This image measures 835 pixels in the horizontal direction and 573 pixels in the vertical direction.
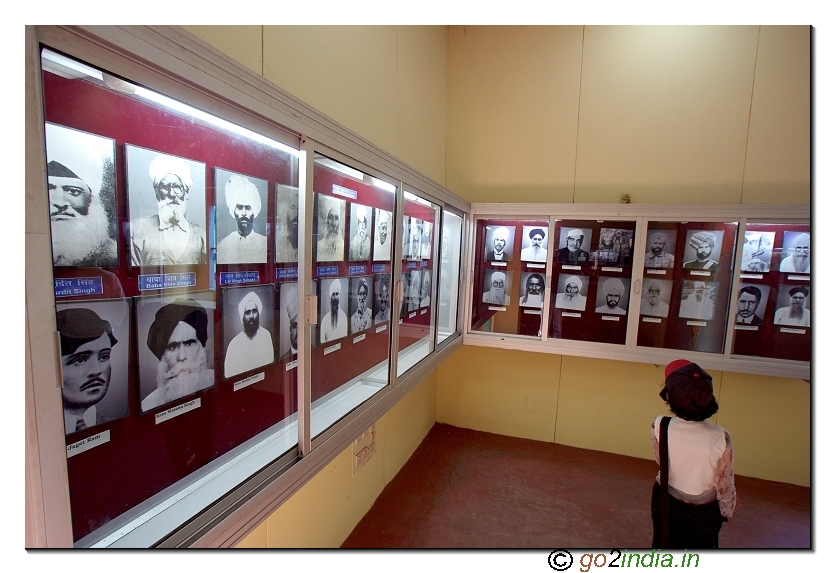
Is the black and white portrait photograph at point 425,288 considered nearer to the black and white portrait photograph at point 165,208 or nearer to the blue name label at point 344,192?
the blue name label at point 344,192

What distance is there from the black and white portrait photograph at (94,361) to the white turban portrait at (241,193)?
1.53 feet

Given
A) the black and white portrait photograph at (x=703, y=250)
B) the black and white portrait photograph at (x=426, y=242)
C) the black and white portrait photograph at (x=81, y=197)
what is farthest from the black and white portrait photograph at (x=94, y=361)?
the black and white portrait photograph at (x=703, y=250)

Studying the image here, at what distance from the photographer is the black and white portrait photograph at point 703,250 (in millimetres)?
3449

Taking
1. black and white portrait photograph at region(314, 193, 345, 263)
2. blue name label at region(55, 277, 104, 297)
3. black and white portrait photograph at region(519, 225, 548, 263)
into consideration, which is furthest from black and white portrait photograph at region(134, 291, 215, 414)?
black and white portrait photograph at region(519, 225, 548, 263)

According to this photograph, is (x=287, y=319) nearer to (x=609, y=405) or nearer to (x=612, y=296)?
(x=612, y=296)

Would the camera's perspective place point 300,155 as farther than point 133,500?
Yes

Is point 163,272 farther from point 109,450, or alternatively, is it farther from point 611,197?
point 611,197

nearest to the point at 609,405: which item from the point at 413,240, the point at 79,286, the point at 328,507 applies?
the point at 413,240

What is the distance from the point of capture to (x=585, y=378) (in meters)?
4.04

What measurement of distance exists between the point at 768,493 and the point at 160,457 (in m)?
4.84

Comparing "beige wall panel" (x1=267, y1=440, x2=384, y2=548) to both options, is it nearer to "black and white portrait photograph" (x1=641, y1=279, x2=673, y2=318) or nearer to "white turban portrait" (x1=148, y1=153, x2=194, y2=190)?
"white turban portrait" (x1=148, y1=153, x2=194, y2=190)

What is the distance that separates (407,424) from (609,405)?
2.18 m

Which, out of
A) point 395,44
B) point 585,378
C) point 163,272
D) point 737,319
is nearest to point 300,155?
point 163,272

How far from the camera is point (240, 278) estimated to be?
136cm
